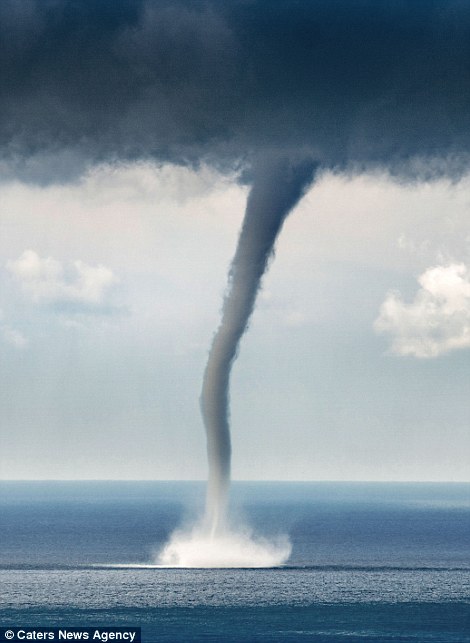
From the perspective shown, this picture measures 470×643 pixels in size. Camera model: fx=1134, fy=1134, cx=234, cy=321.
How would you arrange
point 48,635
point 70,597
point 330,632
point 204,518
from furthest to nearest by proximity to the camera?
point 204,518 → point 70,597 → point 330,632 → point 48,635

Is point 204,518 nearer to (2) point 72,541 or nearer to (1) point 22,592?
(1) point 22,592

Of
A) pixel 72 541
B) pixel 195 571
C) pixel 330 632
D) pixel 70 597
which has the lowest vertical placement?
pixel 330 632

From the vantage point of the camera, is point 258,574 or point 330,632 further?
point 258,574

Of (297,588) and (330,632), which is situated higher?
(297,588)

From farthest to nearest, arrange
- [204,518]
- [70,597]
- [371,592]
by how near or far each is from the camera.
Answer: [204,518]
[371,592]
[70,597]

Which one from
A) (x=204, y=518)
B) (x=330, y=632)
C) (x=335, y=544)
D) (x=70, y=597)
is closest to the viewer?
(x=330, y=632)

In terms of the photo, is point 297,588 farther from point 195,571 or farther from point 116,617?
point 116,617

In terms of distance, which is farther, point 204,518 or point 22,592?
point 204,518

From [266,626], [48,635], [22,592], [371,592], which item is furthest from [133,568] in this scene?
[48,635]

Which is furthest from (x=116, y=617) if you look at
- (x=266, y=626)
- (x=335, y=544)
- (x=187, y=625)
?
(x=335, y=544)
